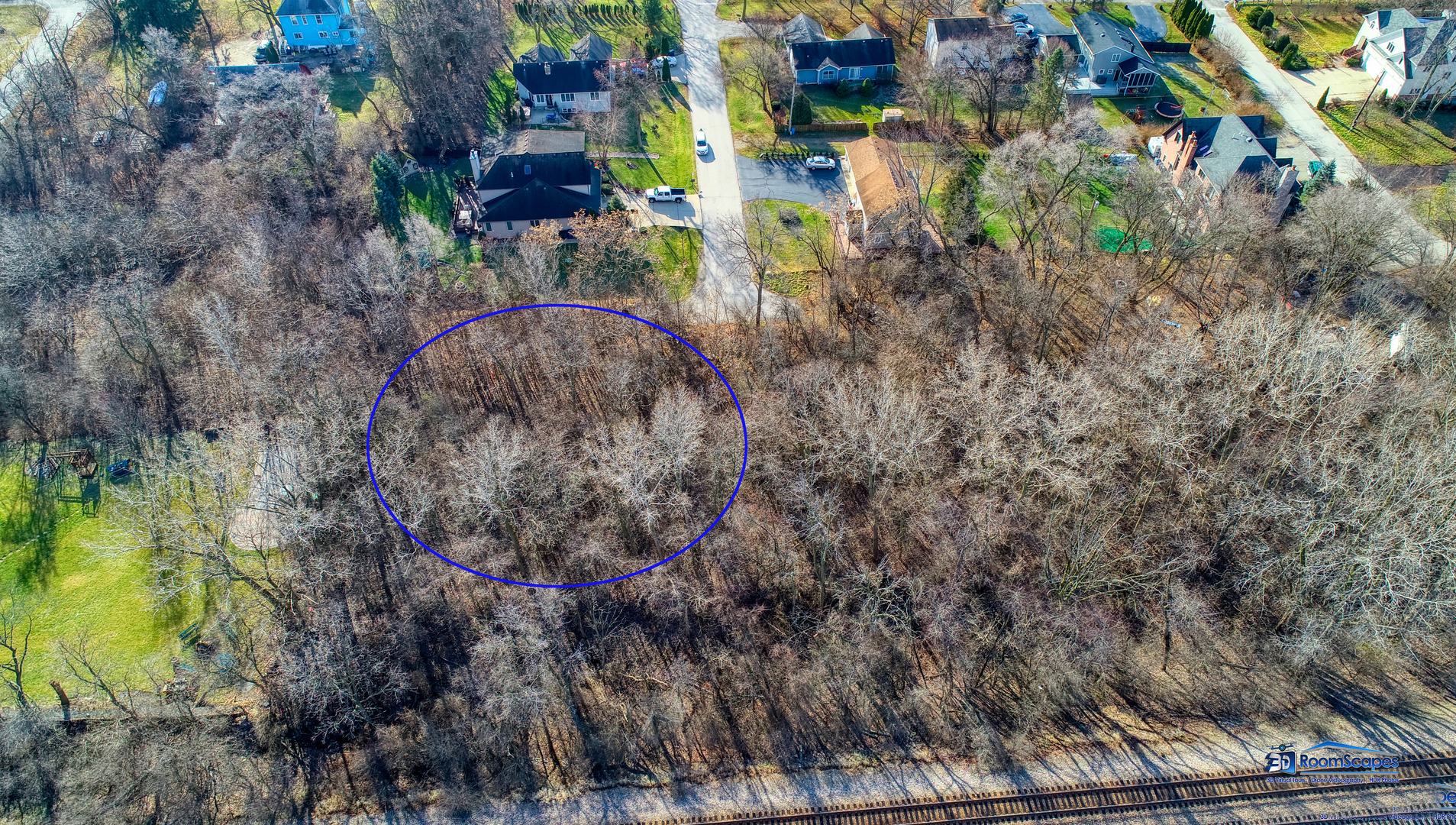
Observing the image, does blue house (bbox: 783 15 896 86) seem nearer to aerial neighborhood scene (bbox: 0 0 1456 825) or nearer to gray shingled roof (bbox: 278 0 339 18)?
aerial neighborhood scene (bbox: 0 0 1456 825)

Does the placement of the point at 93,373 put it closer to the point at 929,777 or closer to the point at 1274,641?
the point at 929,777

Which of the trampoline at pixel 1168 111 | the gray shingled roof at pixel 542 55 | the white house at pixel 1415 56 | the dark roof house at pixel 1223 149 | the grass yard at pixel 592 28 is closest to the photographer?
the dark roof house at pixel 1223 149

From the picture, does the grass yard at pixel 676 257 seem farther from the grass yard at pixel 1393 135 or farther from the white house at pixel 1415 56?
the white house at pixel 1415 56

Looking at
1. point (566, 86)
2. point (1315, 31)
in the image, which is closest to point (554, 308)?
point (566, 86)

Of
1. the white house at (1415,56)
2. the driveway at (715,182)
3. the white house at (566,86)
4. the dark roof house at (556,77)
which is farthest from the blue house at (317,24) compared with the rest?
the white house at (1415,56)

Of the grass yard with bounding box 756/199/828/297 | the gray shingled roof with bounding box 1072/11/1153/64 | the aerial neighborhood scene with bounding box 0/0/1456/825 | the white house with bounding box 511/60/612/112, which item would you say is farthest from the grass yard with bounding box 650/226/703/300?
the gray shingled roof with bounding box 1072/11/1153/64

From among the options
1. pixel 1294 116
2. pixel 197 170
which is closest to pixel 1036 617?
pixel 1294 116
